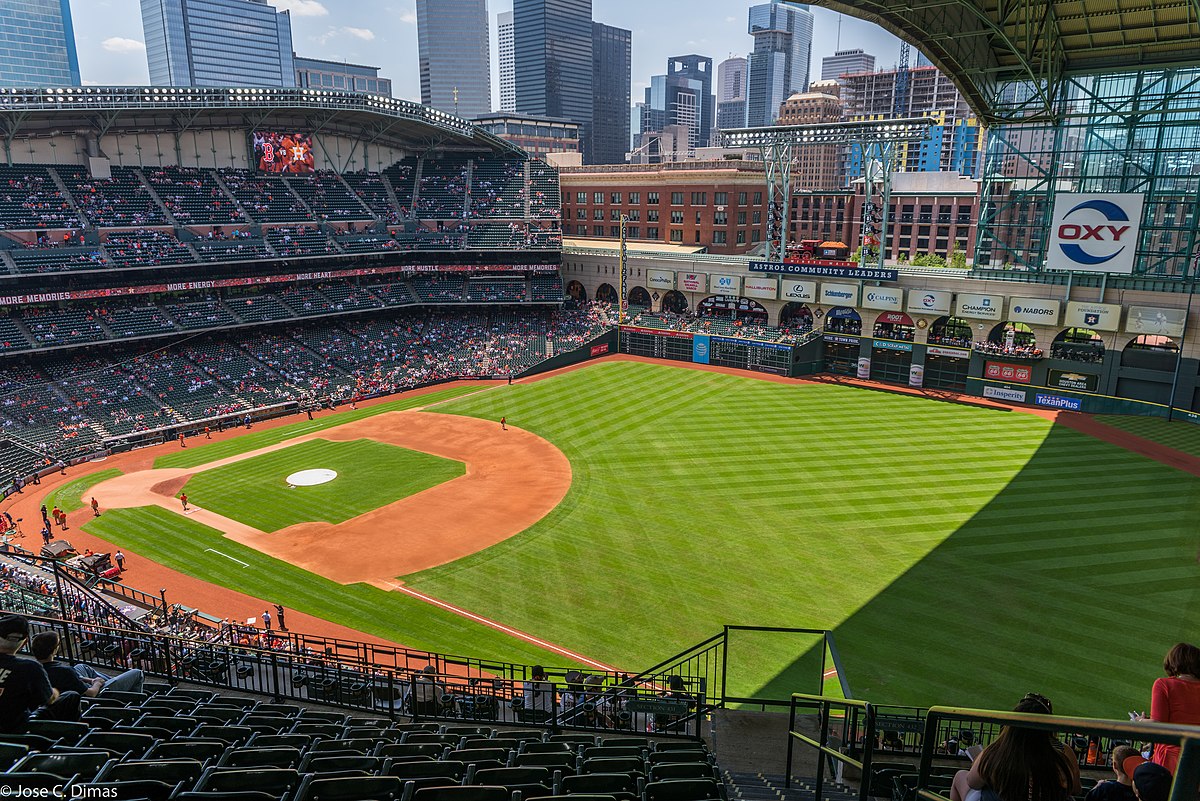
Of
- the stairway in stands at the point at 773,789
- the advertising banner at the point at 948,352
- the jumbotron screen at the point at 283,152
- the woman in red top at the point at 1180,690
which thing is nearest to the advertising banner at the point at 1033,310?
the advertising banner at the point at 948,352

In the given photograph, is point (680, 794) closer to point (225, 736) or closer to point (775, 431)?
point (225, 736)

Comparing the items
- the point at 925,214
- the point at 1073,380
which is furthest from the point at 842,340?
the point at 925,214

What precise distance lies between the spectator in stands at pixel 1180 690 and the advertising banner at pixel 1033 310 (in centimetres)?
5325

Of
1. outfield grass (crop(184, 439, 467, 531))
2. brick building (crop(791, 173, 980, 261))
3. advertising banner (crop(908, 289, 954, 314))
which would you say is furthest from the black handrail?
brick building (crop(791, 173, 980, 261))

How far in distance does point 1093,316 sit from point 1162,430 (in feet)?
29.0

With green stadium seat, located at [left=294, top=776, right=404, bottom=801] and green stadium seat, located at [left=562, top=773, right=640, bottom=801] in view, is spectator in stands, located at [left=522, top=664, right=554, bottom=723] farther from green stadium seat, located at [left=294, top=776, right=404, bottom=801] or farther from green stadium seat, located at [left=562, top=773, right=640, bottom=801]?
green stadium seat, located at [left=294, top=776, right=404, bottom=801]

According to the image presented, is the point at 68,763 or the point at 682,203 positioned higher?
the point at 682,203

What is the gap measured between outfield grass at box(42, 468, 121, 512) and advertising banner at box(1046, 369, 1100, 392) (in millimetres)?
59982

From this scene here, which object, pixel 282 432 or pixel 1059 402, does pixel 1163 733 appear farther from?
pixel 1059 402

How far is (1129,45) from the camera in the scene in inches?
1172

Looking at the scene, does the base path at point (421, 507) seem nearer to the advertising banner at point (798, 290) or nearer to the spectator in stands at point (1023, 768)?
the spectator in stands at point (1023, 768)

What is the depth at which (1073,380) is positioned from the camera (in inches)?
2064

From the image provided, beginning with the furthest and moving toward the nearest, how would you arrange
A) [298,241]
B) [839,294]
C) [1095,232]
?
[298,241], [839,294], [1095,232]

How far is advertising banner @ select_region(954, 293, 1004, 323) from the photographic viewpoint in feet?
180
